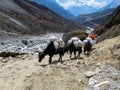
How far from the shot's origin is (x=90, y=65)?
13.8 m

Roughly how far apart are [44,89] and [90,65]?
2.33 metres

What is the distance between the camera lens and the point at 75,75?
13.1 meters

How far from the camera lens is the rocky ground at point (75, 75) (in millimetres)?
12059

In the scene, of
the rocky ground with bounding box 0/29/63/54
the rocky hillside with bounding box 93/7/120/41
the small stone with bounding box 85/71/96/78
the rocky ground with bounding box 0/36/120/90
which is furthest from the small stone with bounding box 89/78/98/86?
the rocky ground with bounding box 0/29/63/54

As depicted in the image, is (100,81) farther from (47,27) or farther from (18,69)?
(47,27)

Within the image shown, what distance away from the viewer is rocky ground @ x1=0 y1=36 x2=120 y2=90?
39.6 ft

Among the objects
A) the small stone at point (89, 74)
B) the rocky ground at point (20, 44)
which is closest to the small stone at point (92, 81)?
the small stone at point (89, 74)

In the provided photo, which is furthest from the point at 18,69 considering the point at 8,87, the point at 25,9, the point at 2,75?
the point at 25,9

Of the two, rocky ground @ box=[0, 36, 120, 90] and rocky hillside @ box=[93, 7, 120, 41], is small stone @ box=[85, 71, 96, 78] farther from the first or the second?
rocky hillside @ box=[93, 7, 120, 41]

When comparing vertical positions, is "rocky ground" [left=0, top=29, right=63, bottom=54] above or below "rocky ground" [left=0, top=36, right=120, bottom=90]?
above

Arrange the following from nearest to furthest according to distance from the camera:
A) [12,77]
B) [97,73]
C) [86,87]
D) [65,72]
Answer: [86,87] → [97,73] → [65,72] → [12,77]

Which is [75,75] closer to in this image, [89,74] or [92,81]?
[89,74]

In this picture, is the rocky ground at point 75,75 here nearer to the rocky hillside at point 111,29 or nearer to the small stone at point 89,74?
the small stone at point 89,74

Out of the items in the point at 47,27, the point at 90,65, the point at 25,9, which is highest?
the point at 25,9
